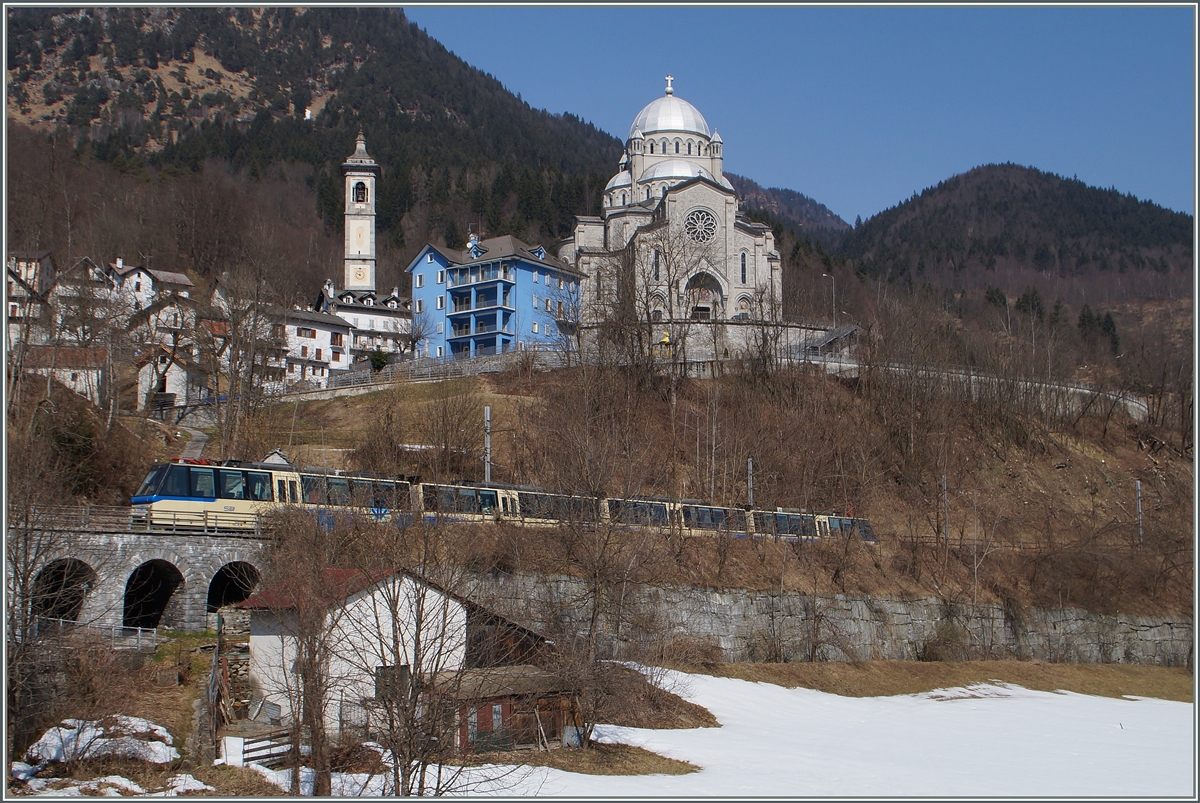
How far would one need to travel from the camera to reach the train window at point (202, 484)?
97.6 feet

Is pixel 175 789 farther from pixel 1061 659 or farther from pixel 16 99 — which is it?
pixel 16 99

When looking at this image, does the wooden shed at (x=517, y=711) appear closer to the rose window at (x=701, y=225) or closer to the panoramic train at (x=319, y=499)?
the panoramic train at (x=319, y=499)

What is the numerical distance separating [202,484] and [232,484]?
80 centimetres

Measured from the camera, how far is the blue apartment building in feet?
233

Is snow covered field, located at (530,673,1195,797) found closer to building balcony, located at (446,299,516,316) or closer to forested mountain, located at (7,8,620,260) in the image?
building balcony, located at (446,299,516,316)

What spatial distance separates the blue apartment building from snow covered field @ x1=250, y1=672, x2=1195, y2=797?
4006 centimetres

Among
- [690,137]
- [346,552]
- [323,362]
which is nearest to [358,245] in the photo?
[323,362]

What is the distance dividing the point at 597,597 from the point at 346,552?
6014 mm

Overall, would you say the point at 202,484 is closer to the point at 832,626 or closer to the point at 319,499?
the point at 319,499

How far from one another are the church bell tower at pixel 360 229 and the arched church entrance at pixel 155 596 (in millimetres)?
55895

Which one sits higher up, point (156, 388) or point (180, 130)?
point (180, 130)

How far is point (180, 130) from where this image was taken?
153 m

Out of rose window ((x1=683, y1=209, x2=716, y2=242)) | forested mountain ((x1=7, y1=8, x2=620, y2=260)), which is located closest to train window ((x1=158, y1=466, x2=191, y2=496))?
rose window ((x1=683, y1=209, x2=716, y2=242))

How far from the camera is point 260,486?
3048 centimetres
